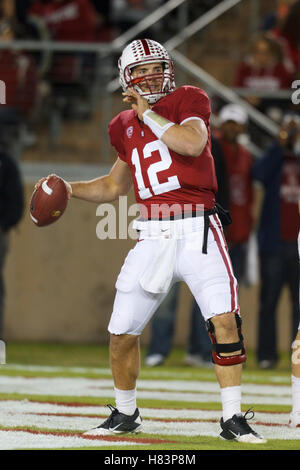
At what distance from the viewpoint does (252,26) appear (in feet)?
45.4

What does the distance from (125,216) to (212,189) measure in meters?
4.69

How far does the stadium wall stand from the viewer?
34.6 feet

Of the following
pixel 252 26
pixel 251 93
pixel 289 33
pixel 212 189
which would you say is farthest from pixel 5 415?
pixel 252 26

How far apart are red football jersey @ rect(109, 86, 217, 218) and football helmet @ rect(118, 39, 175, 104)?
6 centimetres

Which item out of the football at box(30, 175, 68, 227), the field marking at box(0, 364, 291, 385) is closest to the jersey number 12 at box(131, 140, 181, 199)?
the football at box(30, 175, 68, 227)

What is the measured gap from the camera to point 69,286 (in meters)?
10.6

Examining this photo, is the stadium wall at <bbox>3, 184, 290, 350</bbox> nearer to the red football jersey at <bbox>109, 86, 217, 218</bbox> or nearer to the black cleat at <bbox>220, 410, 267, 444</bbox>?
the red football jersey at <bbox>109, 86, 217, 218</bbox>

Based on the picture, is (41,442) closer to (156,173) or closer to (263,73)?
(156,173)

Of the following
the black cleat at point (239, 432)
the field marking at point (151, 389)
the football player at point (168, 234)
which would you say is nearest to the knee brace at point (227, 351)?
the football player at point (168, 234)

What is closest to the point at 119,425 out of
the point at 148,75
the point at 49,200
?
the point at 49,200

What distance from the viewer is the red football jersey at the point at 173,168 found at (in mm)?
5125

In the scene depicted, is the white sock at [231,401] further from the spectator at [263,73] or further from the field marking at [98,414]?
the spectator at [263,73]

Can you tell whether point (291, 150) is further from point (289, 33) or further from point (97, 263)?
point (289, 33)

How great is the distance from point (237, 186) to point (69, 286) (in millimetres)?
2194
